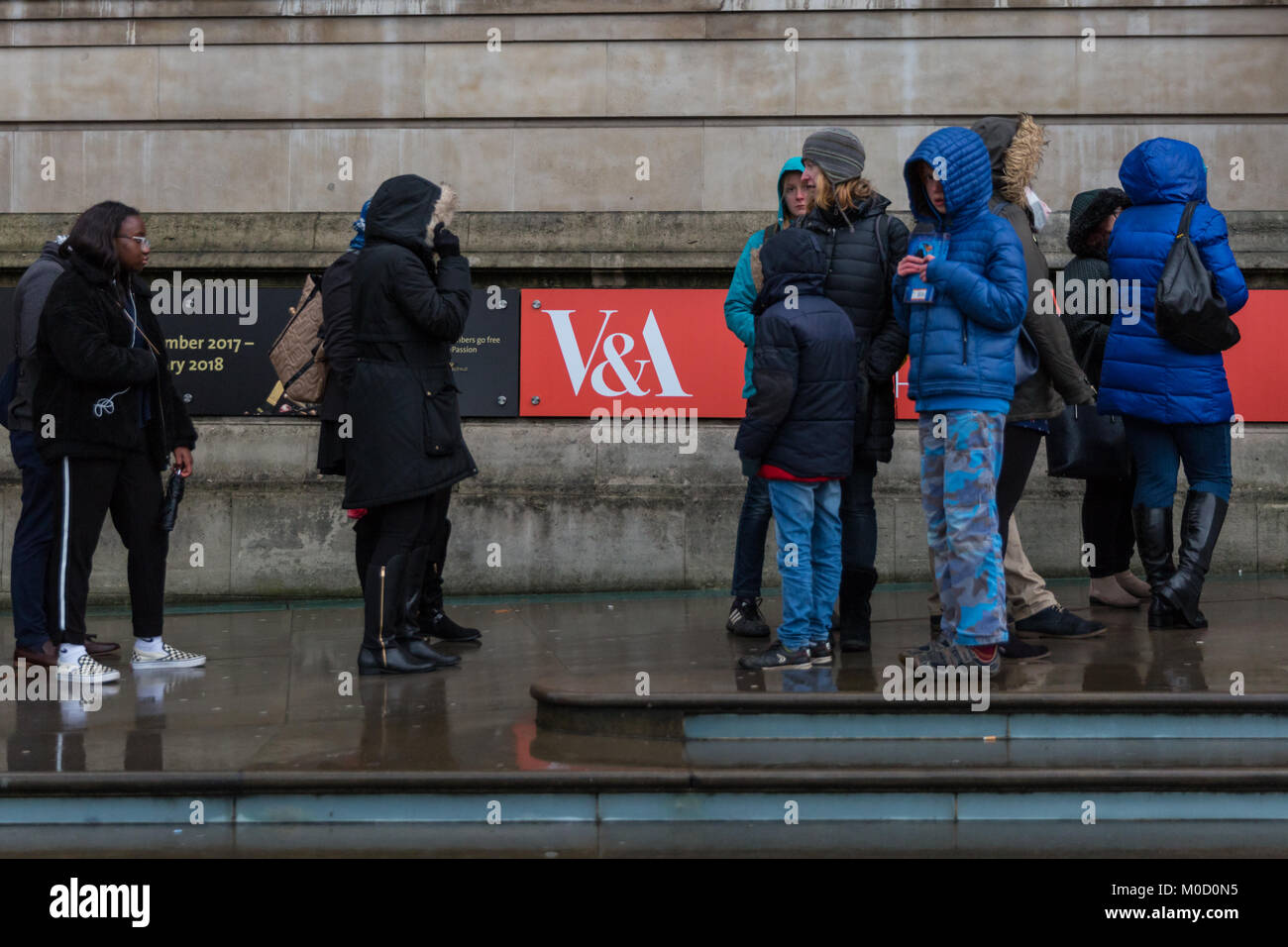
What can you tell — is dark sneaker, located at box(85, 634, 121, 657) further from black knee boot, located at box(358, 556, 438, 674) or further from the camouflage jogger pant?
the camouflage jogger pant

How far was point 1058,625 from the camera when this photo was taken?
6555mm

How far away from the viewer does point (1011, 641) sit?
605cm

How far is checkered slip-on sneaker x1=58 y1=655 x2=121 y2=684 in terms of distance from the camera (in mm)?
6242

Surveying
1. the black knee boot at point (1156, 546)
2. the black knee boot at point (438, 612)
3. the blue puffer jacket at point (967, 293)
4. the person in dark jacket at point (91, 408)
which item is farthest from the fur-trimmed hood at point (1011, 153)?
the person in dark jacket at point (91, 408)

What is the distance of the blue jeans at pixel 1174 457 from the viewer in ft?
21.5

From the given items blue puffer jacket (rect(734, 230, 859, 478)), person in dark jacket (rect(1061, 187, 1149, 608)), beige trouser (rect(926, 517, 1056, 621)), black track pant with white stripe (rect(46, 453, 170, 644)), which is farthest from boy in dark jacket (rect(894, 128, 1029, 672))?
black track pant with white stripe (rect(46, 453, 170, 644))

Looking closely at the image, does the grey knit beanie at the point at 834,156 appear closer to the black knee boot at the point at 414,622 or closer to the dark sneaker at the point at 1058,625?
the dark sneaker at the point at 1058,625

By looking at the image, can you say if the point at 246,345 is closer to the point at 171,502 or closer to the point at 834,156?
the point at 171,502

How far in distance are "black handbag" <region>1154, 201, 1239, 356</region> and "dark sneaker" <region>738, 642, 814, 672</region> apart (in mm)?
2101

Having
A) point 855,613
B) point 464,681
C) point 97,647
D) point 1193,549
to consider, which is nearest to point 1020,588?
point 1193,549

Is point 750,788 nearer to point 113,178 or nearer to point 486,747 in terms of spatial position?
point 486,747

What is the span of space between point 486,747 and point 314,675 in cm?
166

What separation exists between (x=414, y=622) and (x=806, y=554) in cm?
198

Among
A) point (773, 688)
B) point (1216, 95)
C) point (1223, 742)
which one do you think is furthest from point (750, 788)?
point (1216, 95)
